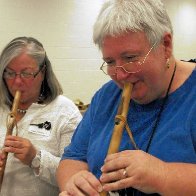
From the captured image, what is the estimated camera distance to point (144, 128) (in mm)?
1033

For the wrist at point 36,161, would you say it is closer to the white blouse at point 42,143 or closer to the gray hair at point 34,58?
the white blouse at point 42,143

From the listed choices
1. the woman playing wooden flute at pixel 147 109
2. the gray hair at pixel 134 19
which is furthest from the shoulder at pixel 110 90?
the gray hair at pixel 134 19

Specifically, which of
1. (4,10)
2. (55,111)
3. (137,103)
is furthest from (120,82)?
(4,10)

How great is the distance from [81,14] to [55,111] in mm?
2242

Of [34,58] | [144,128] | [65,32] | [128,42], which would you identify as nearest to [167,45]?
[128,42]

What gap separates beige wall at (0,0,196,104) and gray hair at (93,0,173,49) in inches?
98.2

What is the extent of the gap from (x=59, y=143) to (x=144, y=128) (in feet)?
2.36

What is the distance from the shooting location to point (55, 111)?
1.69 meters

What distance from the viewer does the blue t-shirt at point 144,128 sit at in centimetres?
94

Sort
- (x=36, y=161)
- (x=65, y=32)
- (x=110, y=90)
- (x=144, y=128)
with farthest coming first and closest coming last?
(x=65, y=32) → (x=36, y=161) → (x=110, y=90) → (x=144, y=128)

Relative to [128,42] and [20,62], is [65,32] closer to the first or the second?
[20,62]

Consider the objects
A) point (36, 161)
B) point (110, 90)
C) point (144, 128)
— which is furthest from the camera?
point (36, 161)

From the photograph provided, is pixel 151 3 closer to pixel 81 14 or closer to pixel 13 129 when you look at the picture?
pixel 13 129

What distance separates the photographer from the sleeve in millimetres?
1586
